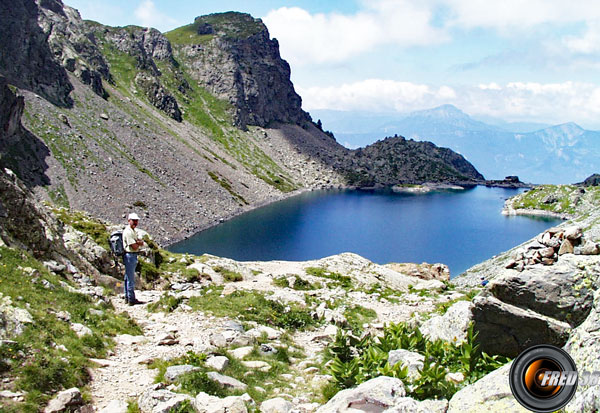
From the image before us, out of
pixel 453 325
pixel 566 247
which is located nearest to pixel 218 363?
pixel 453 325

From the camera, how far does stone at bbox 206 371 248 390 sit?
32.7ft

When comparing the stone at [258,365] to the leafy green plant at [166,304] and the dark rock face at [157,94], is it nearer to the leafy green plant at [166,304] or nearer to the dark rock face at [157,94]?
the leafy green plant at [166,304]

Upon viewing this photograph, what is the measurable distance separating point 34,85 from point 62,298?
121m

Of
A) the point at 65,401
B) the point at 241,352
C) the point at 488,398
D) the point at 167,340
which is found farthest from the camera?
the point at 167,340

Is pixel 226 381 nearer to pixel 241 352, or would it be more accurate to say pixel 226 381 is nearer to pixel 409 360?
pixel 241 352

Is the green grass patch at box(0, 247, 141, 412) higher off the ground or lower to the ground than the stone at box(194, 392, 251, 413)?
higher

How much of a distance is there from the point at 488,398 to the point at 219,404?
5510mm

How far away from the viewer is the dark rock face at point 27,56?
104 m

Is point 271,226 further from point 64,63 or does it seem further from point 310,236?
point 64,63

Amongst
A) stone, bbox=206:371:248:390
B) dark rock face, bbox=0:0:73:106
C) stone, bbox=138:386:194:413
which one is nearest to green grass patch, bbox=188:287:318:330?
stone, bbox=206:371:248:390

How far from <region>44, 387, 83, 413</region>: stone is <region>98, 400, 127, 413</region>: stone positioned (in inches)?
21.5

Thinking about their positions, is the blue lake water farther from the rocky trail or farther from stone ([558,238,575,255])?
stone ([558,238,575,255])

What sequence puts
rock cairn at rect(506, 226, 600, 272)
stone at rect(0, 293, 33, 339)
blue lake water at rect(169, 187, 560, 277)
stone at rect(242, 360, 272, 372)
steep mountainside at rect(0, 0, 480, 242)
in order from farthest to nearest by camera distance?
steep mountainside at rect(0, 0, 480, 242), blue lake water at rect(169, 187, 560, 277), stone at rect(242, 360, 272, 372), rock cairn at rect(506, 226, 600, 272), stone at rect(0, 293, 33, 339)

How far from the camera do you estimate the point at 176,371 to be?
10.1 m
